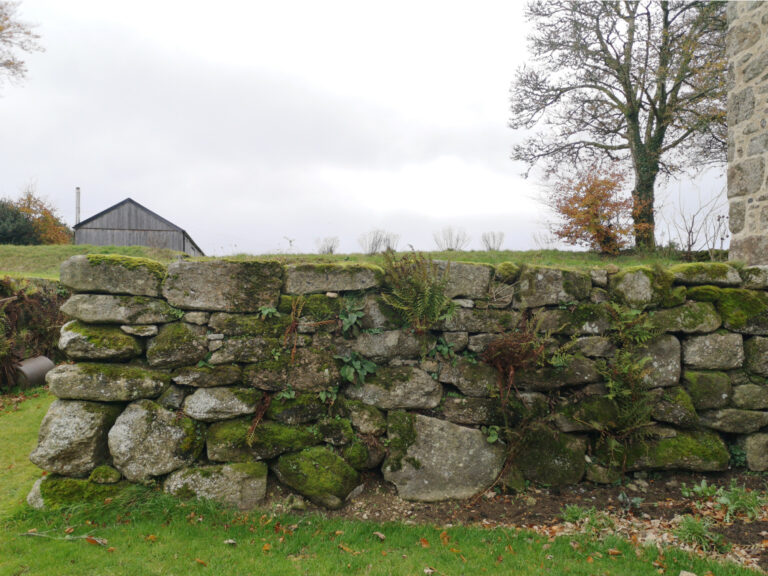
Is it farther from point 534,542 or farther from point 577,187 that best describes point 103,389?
point 577,187

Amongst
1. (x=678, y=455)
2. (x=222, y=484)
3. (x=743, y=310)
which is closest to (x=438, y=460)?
(x=222, y=484)

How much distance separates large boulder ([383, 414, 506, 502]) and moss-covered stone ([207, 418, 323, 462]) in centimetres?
85

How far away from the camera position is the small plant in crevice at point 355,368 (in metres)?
4.34

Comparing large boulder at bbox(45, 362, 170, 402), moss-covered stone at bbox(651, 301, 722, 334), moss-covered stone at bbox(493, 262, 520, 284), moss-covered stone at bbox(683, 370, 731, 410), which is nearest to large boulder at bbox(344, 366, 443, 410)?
moss-covered stone at bbox(493, 262, 520, 284)

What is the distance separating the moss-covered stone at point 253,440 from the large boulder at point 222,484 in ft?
0.35

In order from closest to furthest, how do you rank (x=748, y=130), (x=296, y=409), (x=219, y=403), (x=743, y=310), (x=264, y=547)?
(x=264, y=547), (x=219, y=403), (x=296, y=409), (x=743, y=310), (x=748, y=130)

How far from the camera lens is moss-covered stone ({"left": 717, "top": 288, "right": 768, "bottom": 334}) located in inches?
190

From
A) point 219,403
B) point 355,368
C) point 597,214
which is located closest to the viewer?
point 219,403

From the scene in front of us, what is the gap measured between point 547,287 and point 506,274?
0.46 m

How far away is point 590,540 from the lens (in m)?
3.57

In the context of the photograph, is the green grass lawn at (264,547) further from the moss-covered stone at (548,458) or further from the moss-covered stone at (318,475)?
the moss-covered stone at (548,458)

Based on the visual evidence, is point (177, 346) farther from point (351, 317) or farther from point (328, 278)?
point (351, 317)

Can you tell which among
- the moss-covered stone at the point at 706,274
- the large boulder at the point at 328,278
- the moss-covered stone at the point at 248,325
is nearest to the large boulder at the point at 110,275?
the moss-covered stone at the point at 248,325

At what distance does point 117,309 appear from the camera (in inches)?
161
